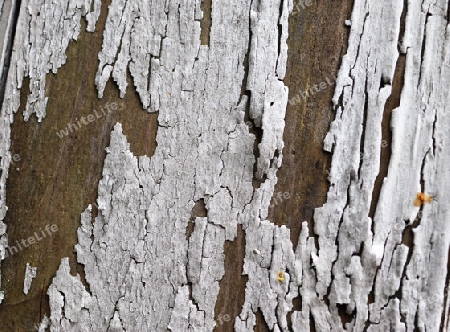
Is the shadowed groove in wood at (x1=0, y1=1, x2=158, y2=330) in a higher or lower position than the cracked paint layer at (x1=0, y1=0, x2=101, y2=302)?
lower

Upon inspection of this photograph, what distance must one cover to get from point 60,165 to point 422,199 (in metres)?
0.69

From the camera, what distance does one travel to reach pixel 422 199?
2.95 ft

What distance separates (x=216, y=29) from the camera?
96 centimetres

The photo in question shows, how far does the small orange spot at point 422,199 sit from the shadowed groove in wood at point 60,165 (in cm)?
50

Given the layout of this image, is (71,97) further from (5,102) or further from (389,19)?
(389,19)

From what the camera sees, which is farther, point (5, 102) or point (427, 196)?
point (5, 102)

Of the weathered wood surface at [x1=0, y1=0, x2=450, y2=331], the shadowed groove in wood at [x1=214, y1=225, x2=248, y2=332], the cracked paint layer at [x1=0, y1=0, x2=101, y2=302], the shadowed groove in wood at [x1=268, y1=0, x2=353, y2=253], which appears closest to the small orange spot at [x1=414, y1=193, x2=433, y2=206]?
the weathered wood surface at [x1=0, y1=0, x2=450, y2=331]

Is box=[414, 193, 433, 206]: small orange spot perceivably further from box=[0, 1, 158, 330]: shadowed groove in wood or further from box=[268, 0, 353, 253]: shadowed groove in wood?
box=[0, 1, 158, 330]: shadowed groove in wood

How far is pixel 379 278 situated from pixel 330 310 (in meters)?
0.11

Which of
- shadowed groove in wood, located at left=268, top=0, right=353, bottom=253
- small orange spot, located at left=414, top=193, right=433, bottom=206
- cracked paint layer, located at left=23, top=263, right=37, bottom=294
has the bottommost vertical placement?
cracked paint layer, located at left=23, top=263, right=37, bottom=294

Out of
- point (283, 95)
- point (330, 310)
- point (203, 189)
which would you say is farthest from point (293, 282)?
point (283, 95)

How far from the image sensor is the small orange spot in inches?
35.3

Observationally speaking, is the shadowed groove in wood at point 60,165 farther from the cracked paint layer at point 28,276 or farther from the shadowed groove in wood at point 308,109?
the shadowed groove in wood at point 308,109

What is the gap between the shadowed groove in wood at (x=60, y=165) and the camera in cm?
96
